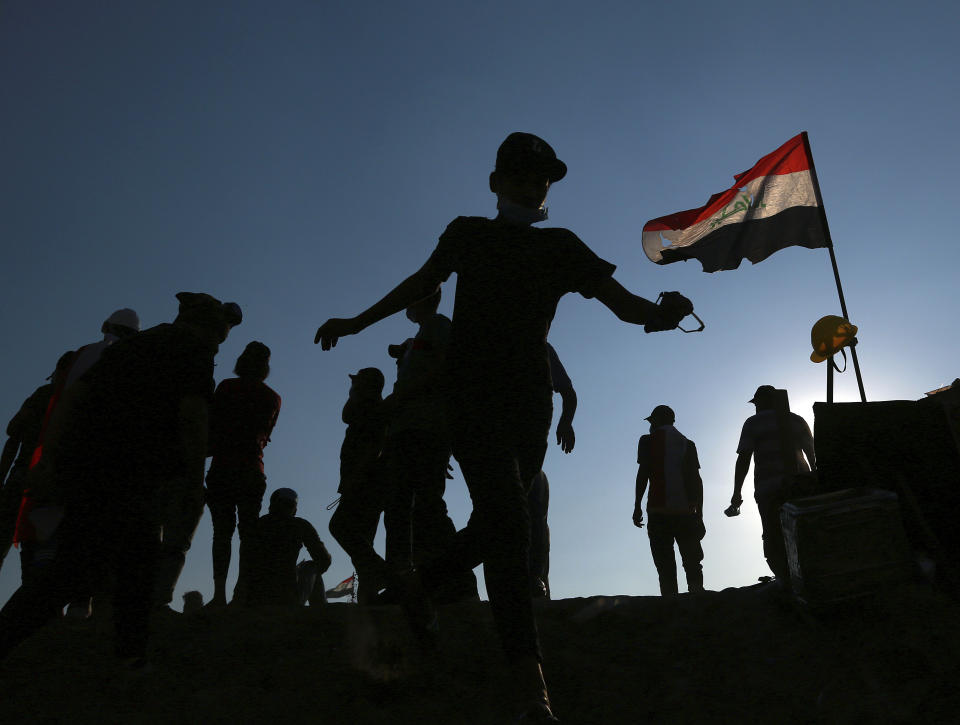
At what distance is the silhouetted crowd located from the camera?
2332 millimetres

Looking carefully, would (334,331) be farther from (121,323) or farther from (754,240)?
(754,240)

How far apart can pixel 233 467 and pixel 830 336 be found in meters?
3.84

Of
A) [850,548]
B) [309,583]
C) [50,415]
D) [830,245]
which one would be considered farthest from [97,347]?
[830,245]

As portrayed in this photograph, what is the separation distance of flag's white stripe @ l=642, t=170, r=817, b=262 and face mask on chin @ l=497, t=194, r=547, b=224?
19.8ft

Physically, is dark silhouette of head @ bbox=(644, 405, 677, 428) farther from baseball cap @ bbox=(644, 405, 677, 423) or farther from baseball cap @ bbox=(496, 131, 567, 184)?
baseball cap @ bbox=(496, 131, 567, 184)

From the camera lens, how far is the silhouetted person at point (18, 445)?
454cm

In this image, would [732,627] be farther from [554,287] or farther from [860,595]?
[554,287]

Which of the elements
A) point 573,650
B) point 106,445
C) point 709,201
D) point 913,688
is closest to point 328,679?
point 573,650

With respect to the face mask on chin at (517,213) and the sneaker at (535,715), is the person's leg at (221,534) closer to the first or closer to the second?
the face mask on chin at (517,213)

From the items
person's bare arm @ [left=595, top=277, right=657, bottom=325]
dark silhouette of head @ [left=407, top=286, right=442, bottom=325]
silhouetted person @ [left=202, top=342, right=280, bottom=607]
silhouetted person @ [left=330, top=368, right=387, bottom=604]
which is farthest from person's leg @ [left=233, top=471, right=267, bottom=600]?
person's bare arm @ [left=595, top=277, right=657, bottom=325]

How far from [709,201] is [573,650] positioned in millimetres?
6990

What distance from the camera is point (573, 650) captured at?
3.07m

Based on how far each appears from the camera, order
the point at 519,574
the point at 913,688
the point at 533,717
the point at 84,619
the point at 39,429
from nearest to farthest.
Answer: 1. the point at 533,717
2. the point at 519,574
3. the point at 913,688
4. the point at 84,619
5. the point at 39,429

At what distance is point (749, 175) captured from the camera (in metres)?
8.61
